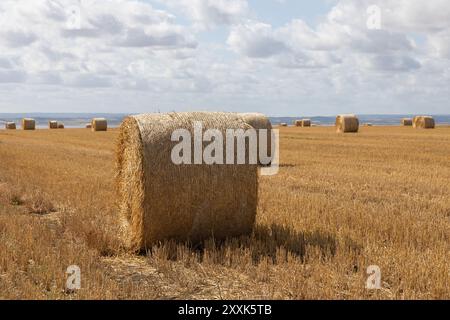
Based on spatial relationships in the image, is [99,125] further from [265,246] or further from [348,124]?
[265,246]

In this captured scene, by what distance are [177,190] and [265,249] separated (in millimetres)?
1378

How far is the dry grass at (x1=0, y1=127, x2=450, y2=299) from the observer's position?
18.7 feet

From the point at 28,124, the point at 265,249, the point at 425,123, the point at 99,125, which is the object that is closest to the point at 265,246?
the point at 265,249

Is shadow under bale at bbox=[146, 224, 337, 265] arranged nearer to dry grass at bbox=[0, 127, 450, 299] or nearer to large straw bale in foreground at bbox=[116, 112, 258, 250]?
dry grass at bbox=[0, 127, 450, 299]

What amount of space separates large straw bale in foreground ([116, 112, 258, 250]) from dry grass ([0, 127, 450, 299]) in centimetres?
26

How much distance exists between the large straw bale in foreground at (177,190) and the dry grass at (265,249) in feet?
0.85

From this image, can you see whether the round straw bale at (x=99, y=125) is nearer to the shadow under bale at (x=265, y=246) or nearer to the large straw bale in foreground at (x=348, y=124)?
the large straw bale in foreground at (x=348, y=124)

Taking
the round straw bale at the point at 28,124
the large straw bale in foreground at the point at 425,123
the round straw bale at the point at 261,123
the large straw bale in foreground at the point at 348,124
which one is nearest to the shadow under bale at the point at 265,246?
the round straw bale at the point at 261,123

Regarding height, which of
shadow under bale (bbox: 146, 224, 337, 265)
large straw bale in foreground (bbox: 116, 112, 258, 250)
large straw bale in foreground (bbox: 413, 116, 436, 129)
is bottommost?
shadow under bale (bbox: 146, 224, 337, 265)

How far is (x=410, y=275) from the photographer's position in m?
5.89

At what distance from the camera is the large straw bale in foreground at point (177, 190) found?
7.18m

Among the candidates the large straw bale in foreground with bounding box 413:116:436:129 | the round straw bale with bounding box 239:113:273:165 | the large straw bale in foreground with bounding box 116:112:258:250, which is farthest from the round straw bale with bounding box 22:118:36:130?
the large straw bale in foreground with bounding box 116:112:258:250
